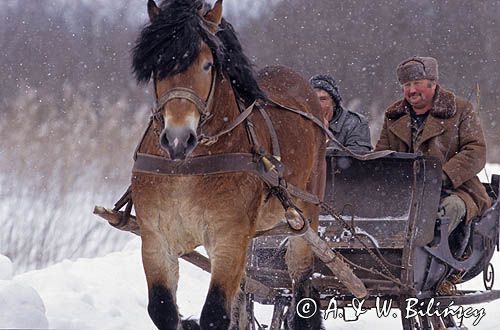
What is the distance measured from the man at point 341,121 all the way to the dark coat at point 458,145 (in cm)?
49

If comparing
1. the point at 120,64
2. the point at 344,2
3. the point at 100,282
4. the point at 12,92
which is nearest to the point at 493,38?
the point at 344,2

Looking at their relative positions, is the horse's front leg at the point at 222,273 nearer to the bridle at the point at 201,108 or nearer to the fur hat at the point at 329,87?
the bridle at the point at 201,108

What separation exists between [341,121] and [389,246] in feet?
3.92

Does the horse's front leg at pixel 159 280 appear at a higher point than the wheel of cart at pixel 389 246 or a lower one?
lower

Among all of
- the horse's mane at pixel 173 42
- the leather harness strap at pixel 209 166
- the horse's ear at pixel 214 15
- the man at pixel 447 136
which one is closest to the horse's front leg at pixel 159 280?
the leather harness strap at pixel 209 166

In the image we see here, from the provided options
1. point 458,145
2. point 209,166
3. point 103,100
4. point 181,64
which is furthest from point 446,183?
point 103,100

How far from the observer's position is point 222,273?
3896mm

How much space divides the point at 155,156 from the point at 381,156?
5.36 feet

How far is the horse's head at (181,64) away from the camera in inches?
140

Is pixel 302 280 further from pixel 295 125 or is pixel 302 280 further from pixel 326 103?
pixel 326 103

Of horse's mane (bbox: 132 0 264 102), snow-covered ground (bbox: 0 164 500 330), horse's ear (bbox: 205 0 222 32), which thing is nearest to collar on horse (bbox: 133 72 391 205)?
horse's mane (bbox: 132 0 264 102)

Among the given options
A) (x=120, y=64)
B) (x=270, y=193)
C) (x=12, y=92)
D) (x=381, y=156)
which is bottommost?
(x=270, y=193)

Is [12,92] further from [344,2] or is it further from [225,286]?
[344,2]

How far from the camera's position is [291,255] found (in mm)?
5254
